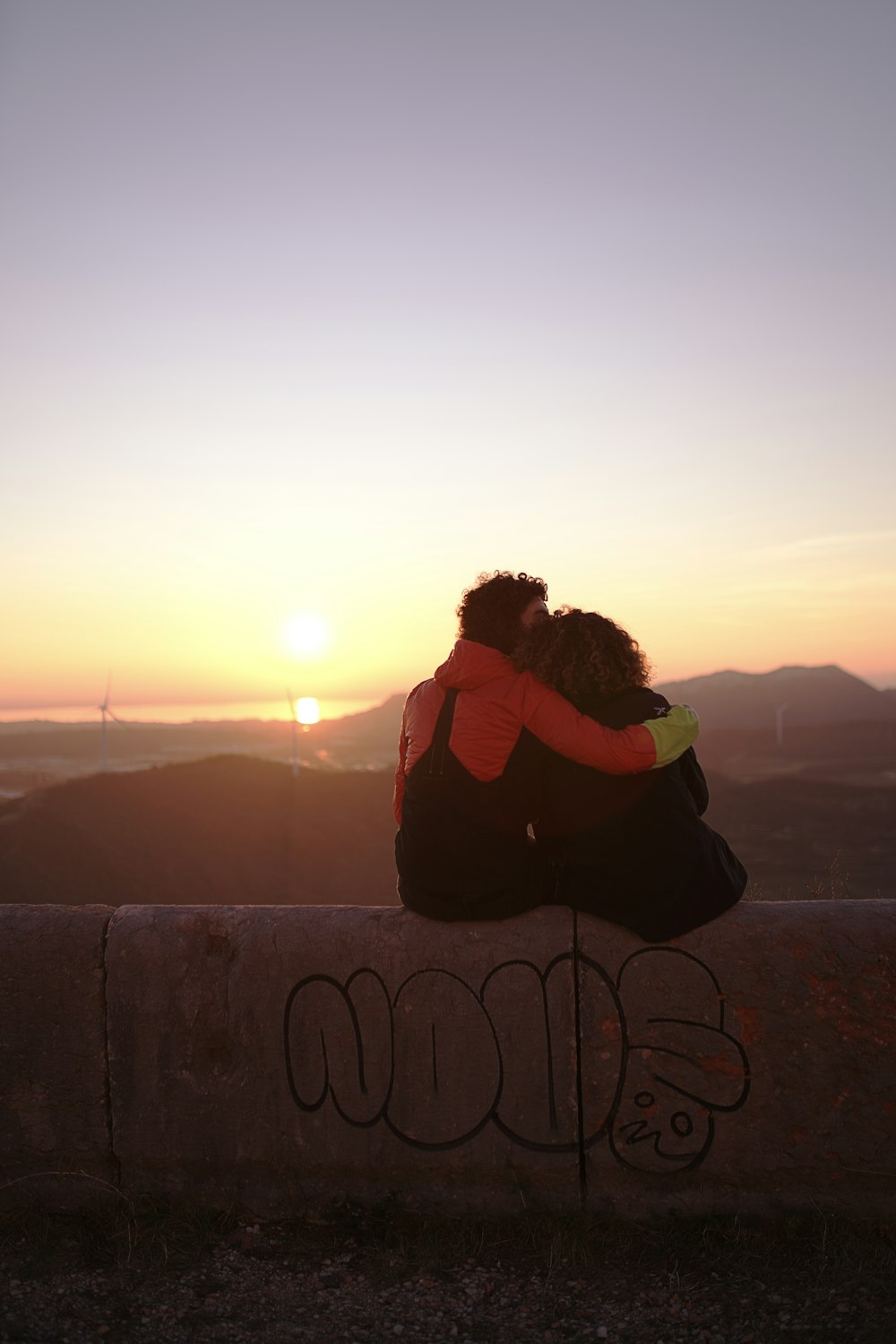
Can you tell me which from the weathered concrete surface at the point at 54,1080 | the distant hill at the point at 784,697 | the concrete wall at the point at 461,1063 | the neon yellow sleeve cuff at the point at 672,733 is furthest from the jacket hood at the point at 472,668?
the distant hill at the point at 784,697

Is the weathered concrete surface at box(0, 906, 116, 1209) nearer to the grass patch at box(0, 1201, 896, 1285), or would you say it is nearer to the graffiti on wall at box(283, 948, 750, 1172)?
the grass patch at box(0, 1201, 896, 1285)

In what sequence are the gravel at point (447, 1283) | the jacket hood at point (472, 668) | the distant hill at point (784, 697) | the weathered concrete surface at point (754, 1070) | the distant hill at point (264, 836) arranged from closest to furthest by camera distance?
the gravel at point (447, 1283)
the weathered concrete surface at point (754, 1070)
the jacket hood at point (472, 668)
the distant hill at point (264, 836)
the distant hill at point (784, 697)

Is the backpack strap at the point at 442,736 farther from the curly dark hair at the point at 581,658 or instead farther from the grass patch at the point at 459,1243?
the grass patch at the point at 459,1243

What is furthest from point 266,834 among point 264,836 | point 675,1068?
point 675,1068

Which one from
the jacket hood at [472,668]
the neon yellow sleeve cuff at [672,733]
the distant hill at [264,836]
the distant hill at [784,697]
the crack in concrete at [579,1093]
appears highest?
the distant hill at [784,697]

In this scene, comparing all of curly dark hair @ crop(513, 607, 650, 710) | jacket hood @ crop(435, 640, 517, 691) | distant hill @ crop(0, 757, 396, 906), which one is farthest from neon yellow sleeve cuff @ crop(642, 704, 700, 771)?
distant hill @ crop(0, 757, 396, 906)

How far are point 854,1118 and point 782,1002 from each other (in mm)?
419

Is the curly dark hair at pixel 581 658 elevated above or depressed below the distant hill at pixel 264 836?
above

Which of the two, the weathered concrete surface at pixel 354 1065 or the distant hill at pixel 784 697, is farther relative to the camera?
the distant hill at pixel 784 697

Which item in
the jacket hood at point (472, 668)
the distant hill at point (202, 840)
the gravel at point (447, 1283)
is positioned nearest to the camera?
the gravel at point (447, 1283)

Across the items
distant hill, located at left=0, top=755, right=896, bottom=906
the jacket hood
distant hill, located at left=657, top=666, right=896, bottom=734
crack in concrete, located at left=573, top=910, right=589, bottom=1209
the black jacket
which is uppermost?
distant hill, located at left=657, top=666, right=896, bottom=734

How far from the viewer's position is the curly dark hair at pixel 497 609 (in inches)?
140

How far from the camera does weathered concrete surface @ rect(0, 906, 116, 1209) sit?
3.44m

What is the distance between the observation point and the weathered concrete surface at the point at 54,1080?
344 centimetres
